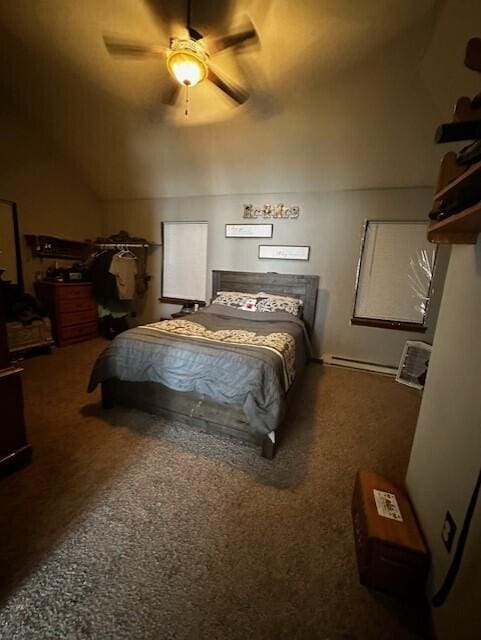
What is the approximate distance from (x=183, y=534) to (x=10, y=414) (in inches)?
45.9

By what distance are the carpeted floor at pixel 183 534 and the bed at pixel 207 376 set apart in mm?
158

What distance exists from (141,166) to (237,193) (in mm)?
1420

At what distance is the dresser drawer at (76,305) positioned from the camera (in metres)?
3.67

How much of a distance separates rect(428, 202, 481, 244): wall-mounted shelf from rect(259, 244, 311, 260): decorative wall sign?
8.21ft

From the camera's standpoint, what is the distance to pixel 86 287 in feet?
13.1

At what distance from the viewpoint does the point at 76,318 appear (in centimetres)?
388

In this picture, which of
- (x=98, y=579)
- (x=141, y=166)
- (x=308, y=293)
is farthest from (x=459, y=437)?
(x=141, y=166)

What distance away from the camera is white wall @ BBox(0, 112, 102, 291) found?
3328 mm

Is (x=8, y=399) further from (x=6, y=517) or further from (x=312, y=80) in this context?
(x=312, y=80)

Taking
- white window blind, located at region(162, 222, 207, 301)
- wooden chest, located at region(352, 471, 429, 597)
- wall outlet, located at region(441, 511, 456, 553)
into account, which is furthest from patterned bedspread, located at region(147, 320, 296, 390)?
white window blind, located at region(162, 222, 207, 301)

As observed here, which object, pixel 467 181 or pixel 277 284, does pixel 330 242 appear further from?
pixel 467 181

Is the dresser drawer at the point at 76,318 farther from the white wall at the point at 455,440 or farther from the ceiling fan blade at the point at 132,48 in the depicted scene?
the white wall at the point at 455,440

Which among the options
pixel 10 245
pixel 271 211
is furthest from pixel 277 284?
pixel 10 245

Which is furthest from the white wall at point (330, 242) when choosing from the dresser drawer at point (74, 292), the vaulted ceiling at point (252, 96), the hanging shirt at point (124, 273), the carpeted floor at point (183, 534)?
the dresser drawer at point (74, 292)
